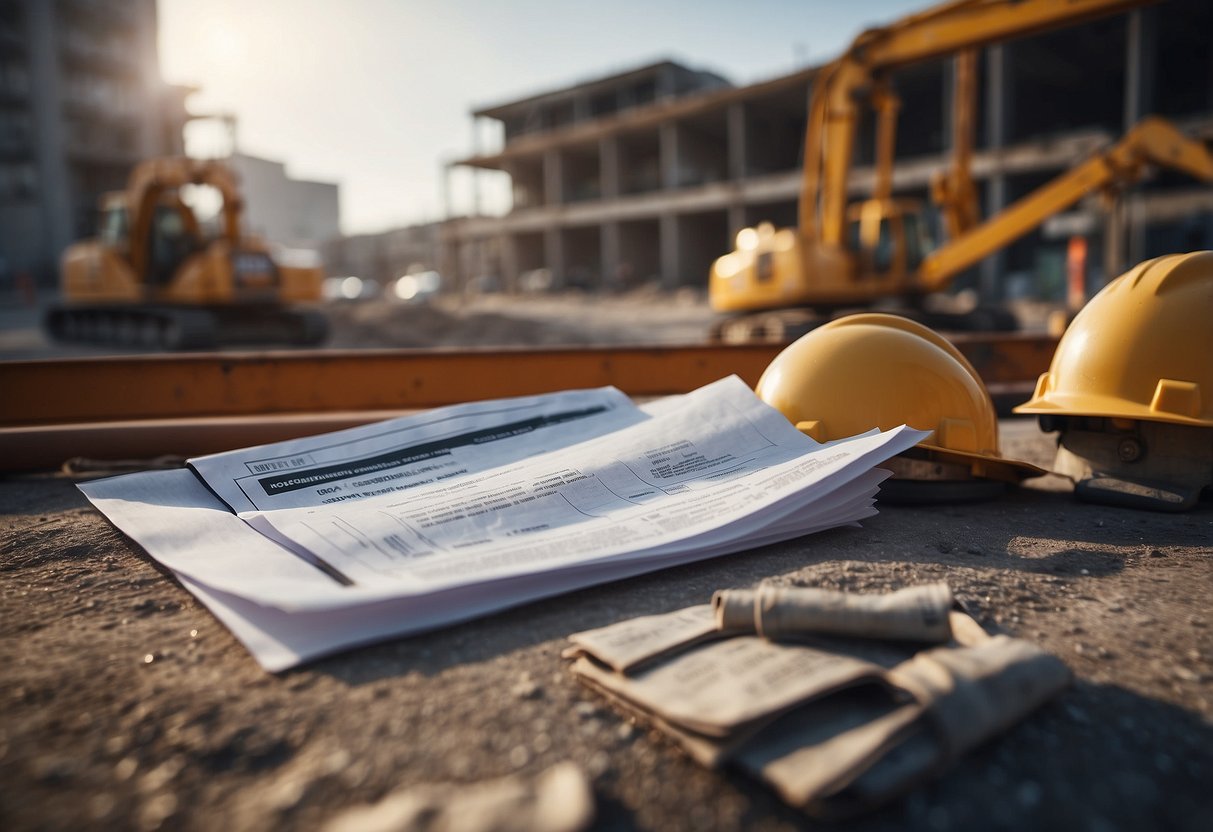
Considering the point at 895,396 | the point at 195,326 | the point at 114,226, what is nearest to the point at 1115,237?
the point at 895,396

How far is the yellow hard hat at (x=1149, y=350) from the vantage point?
1.59 m

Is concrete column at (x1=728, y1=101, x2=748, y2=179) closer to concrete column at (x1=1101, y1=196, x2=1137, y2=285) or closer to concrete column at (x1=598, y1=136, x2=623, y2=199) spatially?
concrete column at (x1=598, y1=136, x2=623, y2=199)

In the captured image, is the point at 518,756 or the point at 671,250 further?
the point at 671,250

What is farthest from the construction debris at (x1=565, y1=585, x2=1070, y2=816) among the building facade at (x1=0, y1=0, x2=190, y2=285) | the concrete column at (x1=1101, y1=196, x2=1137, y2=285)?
the building facade at (x1=0, y1=0, x2=190, y2=285)

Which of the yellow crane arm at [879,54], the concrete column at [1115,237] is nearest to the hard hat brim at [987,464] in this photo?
the yellow crane arm at [879,54]

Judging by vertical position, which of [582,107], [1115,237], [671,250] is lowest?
[1115,237]

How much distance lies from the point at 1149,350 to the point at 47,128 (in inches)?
1363

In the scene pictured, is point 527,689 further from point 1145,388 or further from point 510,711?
point 1145,388

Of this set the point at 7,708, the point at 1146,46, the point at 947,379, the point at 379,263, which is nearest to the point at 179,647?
the point at 7,708

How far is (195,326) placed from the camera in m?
8.48

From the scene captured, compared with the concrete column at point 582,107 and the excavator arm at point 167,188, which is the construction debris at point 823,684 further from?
the concrete column at point 582,107

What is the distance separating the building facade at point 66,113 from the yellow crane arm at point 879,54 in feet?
84.9

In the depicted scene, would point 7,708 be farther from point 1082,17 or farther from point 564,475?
point 1082,17

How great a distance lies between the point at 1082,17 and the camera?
552 centimetres
